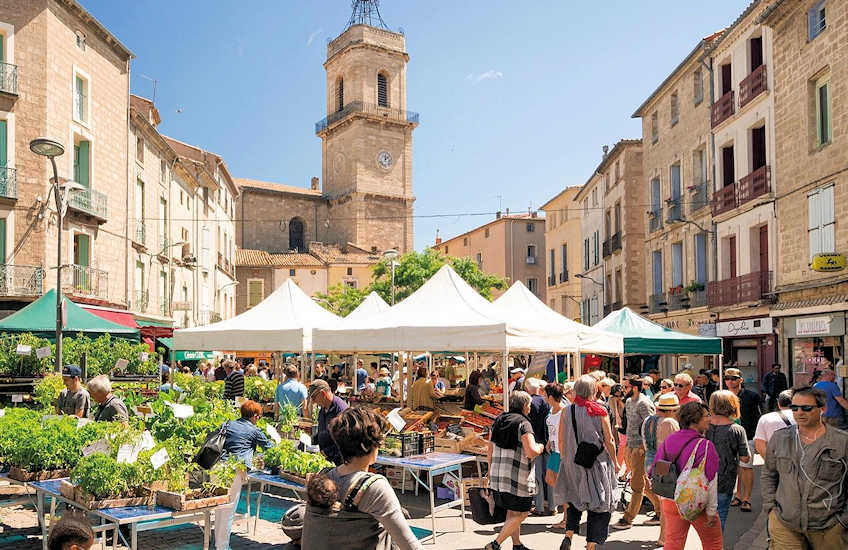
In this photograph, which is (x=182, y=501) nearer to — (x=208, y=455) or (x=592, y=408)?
(x=208, y=455)

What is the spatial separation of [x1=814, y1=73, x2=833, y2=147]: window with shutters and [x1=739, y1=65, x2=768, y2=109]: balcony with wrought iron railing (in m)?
2.73

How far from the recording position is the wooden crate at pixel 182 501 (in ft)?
18.7

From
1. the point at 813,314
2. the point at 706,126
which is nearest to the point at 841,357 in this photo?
the point at 813,314

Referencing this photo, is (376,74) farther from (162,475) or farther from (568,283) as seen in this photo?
(162,475)

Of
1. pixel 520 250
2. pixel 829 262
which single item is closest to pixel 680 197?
pixel 829 262

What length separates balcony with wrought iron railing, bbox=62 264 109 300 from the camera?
23328mm

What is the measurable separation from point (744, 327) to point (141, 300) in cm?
2068

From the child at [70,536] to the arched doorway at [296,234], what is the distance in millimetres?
61119

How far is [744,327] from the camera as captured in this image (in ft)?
72.0

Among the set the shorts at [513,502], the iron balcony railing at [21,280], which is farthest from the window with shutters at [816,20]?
the iron balcony railing at [21,280]

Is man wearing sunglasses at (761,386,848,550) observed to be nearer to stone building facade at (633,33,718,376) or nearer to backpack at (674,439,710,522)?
backpack at (674,439,710,522)

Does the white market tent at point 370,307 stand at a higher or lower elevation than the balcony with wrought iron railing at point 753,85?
lower

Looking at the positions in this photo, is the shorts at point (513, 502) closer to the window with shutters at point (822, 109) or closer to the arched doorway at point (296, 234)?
the window with shutters at point (822, 109)

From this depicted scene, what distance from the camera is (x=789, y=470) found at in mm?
4781
